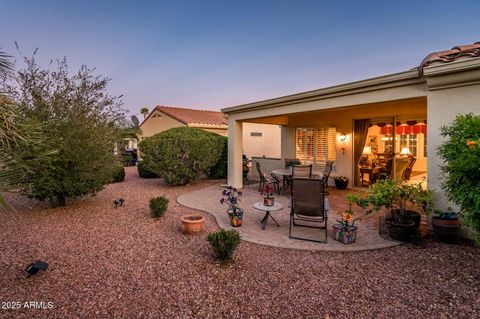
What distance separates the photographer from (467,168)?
140 inches

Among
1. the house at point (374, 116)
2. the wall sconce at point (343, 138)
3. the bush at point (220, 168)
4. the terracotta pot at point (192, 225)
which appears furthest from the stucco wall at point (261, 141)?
the terracotta pot at point (192, 225)

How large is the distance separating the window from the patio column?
3283mm

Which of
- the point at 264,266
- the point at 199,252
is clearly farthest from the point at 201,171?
the point at 264,266

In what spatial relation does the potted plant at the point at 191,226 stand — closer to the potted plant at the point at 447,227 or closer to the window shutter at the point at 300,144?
the potted plant at the point at 447,227

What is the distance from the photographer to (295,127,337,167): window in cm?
1173

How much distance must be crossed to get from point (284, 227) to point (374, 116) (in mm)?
6932

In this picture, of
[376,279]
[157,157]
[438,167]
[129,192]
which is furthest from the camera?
[157,157]

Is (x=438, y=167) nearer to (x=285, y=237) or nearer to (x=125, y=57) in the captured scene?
(x=285, y=237)

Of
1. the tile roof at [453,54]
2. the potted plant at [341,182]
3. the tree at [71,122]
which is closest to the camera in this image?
the tile roof at [453,54]

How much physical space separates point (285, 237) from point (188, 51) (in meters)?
10.7

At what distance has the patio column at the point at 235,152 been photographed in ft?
36.6

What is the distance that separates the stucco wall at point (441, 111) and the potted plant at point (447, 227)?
0.33m

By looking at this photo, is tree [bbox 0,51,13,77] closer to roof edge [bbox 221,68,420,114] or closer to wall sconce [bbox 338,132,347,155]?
roof edge [bbox 221,68,420,114]

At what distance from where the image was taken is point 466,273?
379 centimetres
